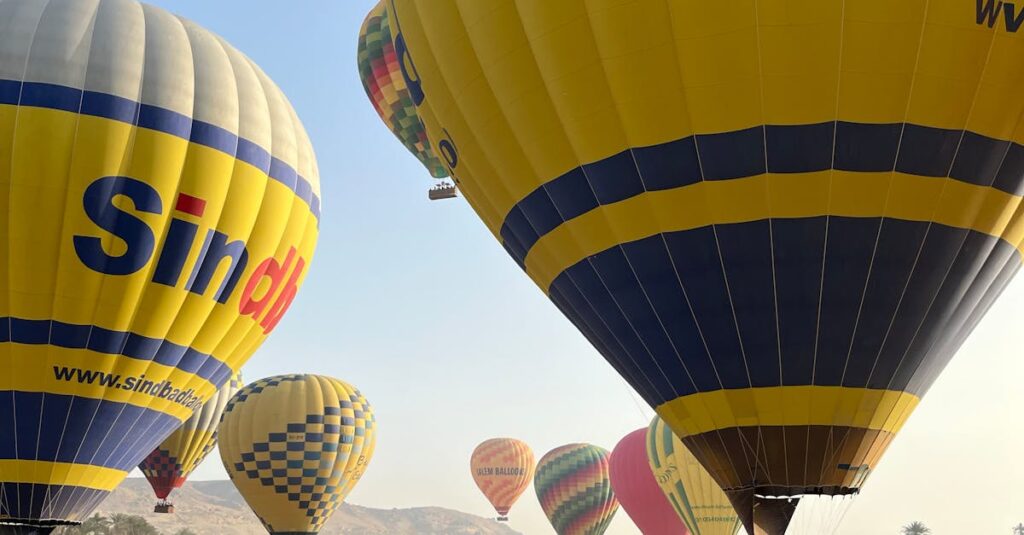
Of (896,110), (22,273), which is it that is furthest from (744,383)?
(22,273)

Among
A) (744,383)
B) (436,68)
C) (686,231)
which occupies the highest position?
(436,68)

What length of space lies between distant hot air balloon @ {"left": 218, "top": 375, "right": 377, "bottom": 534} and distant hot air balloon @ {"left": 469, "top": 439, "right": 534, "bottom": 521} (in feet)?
81.5

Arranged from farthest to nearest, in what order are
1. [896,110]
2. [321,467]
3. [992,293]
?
[321,467]
[992,293]
[896,110]

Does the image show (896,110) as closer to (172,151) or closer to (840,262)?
(840,262)

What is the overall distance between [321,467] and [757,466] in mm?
17584

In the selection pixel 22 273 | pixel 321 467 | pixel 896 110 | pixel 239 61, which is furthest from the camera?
pixel 321 467

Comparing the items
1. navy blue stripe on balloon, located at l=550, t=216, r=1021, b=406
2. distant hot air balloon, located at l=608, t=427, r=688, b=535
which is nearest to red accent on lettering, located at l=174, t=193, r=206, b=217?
navy blue stripe on balloon, located at l=550, t=216, r=1021, b=406

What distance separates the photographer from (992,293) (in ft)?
34.9

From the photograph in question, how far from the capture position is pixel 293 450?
25391mm

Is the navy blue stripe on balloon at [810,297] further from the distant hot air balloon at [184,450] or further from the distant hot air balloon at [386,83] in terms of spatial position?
the distant hot air balloon at [184,450]

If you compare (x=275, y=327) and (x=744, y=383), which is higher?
(x=744, y=383)

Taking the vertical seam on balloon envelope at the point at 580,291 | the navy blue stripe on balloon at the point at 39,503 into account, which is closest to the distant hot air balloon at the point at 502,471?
the navy blue stripe on balloon at the point at 39,503

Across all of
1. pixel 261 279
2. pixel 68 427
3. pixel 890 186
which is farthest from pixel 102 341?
pixel 890 186

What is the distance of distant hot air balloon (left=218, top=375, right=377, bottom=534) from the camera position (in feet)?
83.5
